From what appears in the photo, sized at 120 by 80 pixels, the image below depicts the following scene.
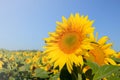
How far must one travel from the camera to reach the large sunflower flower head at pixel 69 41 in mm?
2221

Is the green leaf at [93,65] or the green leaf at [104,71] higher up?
the green leaf at [93,65]

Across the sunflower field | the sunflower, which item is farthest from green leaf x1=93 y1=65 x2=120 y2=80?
the sunflower

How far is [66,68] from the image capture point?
90.3 inches

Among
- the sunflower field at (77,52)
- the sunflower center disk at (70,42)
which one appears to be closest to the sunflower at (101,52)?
the sunflower field at (77,52)

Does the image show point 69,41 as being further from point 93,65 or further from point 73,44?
point 93,65

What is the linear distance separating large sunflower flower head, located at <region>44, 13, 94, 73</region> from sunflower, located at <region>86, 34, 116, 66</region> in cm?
9

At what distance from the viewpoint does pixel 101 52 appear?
2.43 m

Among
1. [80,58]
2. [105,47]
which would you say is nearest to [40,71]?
[105,47]

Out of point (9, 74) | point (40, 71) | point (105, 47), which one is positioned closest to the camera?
point (105, 47)

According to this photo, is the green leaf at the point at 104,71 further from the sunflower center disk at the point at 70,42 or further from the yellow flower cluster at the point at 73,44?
the sunflower center disk at the point at 70,42

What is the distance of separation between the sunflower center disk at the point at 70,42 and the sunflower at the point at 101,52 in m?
0.11

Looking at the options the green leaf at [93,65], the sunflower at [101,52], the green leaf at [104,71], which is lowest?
the green leaf at [104,71]

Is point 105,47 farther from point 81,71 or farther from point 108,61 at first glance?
point 81,71

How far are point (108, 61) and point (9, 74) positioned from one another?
21.9 ft
